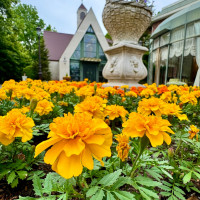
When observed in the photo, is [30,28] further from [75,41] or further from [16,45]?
[75,41]

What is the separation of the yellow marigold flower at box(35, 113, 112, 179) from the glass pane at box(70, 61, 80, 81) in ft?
45.4

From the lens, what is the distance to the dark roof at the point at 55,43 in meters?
15.0

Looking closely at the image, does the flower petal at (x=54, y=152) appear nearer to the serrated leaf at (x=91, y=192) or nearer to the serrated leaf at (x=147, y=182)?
the serrated leaf at (x=91, y=192)

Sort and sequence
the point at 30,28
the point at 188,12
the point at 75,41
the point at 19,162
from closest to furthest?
the point at 19,162
the point at 188,12
the point at 75,41
the point at 30,28

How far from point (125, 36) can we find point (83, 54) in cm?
1083

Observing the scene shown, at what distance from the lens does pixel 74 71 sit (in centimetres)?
1403

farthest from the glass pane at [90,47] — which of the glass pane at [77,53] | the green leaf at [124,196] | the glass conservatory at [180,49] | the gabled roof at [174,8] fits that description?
the green leaf at [124,196]

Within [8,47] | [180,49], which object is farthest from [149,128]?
[8,47]

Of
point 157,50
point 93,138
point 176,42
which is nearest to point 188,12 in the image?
point 176,42

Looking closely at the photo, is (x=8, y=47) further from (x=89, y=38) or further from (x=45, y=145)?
(x=45, y=145)

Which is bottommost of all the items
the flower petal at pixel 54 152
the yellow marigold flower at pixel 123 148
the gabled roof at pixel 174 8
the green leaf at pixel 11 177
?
the green leaf at pixel 11 177

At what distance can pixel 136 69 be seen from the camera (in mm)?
3672

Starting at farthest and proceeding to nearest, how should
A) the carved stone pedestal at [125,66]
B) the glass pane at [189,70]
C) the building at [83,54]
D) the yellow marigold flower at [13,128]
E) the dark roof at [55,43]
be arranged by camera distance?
the dark roof at [55,43]
the building at [83,54]
the glass pane at [189,70]
the carved stone pedestal at [125,66]
the yellow marigold flower at [13,128]

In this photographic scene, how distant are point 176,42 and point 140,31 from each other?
209 inches
